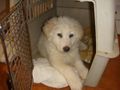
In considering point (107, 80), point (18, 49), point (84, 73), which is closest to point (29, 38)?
point (18, 49)

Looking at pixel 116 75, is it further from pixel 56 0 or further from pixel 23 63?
pixel 56 0

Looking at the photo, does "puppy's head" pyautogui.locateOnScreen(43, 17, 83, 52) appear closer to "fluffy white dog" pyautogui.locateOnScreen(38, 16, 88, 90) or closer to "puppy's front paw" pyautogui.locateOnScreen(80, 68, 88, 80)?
"fluffy white dog" pyautogui.locateOnScreen(38, 16, 88, 90)

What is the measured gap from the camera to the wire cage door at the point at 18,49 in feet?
3.70

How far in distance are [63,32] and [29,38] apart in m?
0.23

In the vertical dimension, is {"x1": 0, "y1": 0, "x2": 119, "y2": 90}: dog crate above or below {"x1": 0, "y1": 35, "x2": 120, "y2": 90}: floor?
above

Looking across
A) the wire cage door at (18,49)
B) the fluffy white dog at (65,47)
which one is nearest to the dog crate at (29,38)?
the wire cage door at (18,49)

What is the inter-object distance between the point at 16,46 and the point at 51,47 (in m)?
0.40

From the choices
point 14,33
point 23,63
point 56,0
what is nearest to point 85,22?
point 56,0

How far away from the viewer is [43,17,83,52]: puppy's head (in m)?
1.51

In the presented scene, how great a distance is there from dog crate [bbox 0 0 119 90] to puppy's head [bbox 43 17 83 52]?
16 centimetres

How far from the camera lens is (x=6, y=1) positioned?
6.06 ft

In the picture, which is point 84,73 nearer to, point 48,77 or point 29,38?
point 48,77

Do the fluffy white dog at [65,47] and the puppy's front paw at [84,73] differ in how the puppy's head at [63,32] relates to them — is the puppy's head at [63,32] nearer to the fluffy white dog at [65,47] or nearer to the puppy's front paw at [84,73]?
the fluffy white dog at [65,47]

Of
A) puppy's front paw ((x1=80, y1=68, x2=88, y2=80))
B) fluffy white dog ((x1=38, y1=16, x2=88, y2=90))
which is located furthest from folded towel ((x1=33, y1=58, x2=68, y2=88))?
puppy's front paw ((x1=80, y1=68, x2=88, y2=80))
